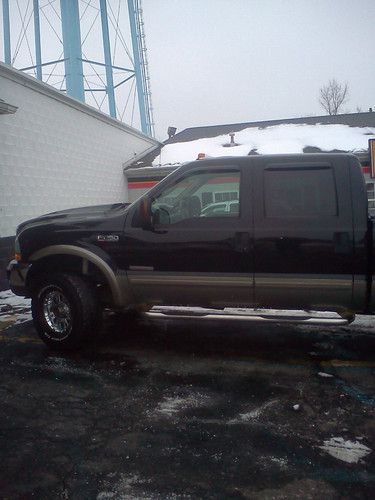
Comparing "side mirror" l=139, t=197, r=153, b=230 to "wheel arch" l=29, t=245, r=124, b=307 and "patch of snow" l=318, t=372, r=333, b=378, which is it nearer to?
"wheel arch" l=29, t=245, r=124, b=307

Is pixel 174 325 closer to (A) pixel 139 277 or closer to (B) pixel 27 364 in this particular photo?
(A) pixel 139 277

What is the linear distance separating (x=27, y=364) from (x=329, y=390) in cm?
300

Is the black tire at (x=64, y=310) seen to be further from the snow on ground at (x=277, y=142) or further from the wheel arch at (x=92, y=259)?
the snow on ground at (x=277, y=142)

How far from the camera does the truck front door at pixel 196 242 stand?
423 cm

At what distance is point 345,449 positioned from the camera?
9.07 feet

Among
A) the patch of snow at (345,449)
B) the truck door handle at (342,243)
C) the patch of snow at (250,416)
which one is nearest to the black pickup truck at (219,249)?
the truck door handle at (342,243)

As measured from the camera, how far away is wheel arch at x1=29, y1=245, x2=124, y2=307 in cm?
450

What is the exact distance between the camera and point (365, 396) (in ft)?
11.6

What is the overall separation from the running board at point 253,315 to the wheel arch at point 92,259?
435 mm

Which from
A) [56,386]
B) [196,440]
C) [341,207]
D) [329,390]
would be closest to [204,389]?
[196,440]

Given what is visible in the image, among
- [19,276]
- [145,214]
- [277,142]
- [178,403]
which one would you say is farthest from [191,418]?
[277,142]

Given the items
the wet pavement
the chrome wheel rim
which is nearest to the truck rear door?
the wet pavement

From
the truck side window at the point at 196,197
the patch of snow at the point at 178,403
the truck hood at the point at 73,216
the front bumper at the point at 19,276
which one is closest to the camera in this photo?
the patch of snow at the point at 178,403

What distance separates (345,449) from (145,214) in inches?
104
